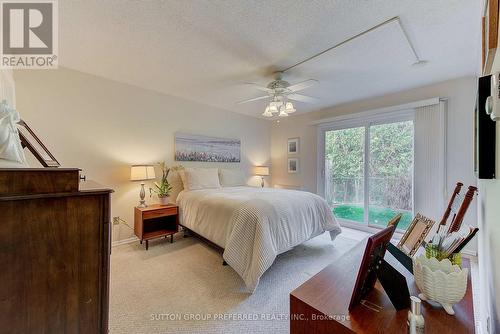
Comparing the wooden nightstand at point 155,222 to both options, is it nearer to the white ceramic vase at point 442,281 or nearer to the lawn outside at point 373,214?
the white ceramic vase at point 442,281

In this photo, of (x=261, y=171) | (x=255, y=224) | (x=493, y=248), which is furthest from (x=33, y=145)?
(x=261, y=171)

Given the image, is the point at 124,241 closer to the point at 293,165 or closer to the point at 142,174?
the point at 142,174

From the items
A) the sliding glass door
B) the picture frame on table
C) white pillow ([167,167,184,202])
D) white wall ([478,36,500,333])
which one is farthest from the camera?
white pillow ([167,167,184,202])

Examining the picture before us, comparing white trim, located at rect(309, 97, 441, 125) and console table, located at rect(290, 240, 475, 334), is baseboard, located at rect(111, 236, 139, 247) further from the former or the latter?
white trim, located at rect(309, 97, 441, 125)

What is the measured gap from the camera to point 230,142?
14.6 ft

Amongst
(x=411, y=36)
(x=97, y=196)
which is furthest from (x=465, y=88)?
(x=97, y=196)

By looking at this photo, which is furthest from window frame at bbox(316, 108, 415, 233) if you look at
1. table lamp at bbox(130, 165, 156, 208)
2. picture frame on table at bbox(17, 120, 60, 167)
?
picture frame on table at bbox(17, 120, 60, 167)

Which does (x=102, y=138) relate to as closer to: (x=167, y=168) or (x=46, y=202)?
(x=167, y=168)

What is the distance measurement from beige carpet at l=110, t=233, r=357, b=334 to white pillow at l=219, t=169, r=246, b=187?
1.38 meters

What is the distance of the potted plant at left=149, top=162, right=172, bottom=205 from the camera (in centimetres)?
324

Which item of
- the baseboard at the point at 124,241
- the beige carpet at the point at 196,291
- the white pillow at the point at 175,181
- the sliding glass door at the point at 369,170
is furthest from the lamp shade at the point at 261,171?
the baseboard at the point at 124,241

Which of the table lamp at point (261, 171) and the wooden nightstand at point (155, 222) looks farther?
the table lamp at point (261, 171)

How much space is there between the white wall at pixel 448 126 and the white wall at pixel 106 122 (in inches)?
90.3

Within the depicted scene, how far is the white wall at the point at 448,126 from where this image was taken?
2723mm
